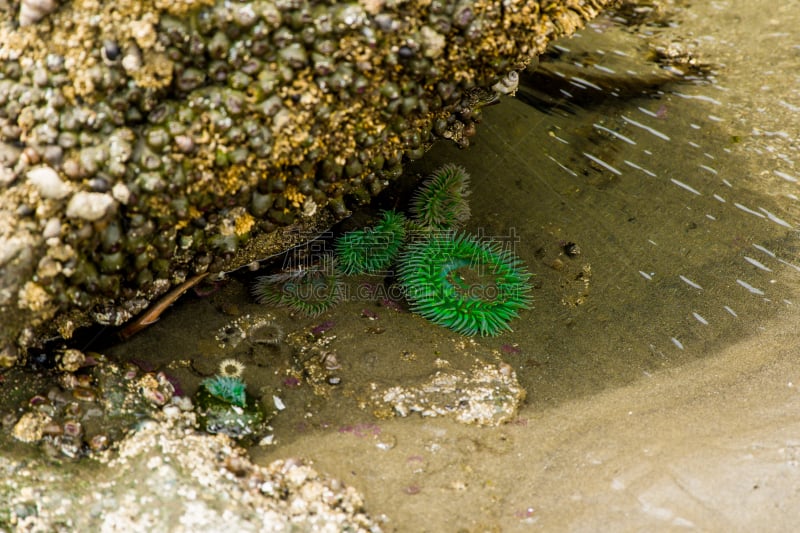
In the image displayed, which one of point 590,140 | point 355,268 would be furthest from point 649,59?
point 355,268

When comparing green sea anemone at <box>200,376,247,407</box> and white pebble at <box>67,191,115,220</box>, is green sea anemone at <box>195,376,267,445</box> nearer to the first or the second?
green sea anemone at <box>200,376,247,407</box>

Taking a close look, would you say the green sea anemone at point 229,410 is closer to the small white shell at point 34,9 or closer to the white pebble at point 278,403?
the white pebble at point 278,403

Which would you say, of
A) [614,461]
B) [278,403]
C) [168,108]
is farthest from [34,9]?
[614,461]

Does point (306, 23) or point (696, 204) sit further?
point (696, 204)

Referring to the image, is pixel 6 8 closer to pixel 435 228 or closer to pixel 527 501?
pixel 435 228

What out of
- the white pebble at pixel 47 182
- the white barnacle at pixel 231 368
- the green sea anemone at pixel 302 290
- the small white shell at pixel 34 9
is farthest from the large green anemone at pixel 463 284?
the small white shell at pixel 34 9

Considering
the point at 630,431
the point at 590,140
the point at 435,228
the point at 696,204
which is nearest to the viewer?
the point at 630,431

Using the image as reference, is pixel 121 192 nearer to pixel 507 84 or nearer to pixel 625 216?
pixel 507 84

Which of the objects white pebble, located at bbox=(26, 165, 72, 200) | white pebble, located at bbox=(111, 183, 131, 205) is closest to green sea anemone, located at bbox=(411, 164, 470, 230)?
white pebble, located at bbox=(111, 183, 131, 205)
